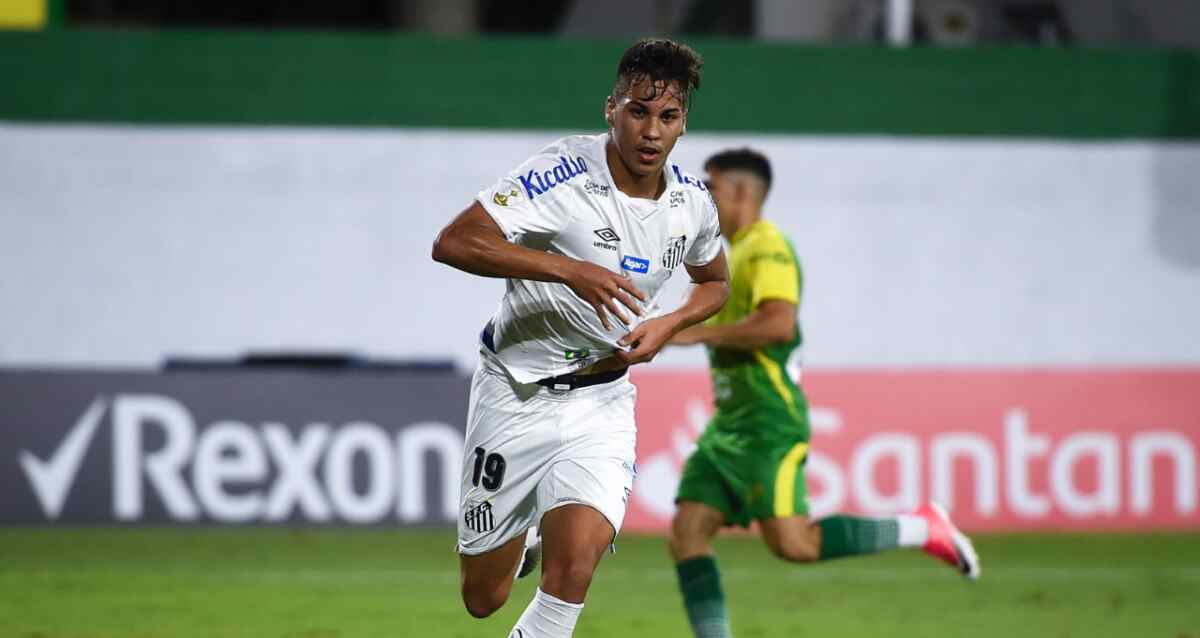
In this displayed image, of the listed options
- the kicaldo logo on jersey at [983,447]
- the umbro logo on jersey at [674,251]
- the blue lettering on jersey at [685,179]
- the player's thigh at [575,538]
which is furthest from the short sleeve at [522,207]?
the kicaldo logo on jersey at [983,447]

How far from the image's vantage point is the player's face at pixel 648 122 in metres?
5.22

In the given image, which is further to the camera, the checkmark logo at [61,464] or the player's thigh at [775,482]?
the checkmark logo at [61,464]

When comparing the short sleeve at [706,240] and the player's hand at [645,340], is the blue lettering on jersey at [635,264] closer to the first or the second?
the player's hand at [645,340]

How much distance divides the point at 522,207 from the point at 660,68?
24.2 inches

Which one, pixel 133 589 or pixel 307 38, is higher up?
pixel 307 38

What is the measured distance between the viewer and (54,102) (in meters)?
13.5

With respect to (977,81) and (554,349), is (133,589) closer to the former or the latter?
(554,349)

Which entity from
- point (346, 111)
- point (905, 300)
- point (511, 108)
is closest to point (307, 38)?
point (346, 111)

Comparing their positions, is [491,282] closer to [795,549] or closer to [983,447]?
[983,447]

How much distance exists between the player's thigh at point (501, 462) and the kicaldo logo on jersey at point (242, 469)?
5.91 metres

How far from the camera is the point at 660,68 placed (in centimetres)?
523

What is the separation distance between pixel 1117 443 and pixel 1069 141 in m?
3.13

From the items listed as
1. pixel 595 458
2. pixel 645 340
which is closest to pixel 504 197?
pixel 645 340

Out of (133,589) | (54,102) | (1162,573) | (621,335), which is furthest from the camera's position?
(54,102)
